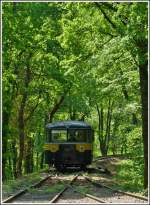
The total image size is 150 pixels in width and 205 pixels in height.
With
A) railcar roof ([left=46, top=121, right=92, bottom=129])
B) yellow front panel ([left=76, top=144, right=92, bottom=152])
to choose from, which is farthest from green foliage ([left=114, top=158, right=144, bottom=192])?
railcar roof ([left=46, top=121, right=92, bottom=129])

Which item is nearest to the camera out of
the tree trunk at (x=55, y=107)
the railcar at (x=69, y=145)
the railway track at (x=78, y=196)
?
the railway track at (x=78, y=196)

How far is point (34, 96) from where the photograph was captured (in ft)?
133

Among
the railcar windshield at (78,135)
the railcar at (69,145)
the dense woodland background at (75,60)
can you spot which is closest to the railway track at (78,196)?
the dense woodland background at (75,60)

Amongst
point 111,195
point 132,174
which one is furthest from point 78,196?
point 132,174

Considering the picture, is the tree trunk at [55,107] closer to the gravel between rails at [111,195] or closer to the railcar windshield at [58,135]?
the railcar windshield at [58,135]

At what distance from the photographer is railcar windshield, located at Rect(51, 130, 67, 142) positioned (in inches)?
1145

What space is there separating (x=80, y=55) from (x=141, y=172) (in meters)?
5.85

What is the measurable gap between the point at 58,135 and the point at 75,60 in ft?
29.1

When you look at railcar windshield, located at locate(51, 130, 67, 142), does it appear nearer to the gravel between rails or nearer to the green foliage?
the green foliage

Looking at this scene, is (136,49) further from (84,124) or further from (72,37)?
(84,124)

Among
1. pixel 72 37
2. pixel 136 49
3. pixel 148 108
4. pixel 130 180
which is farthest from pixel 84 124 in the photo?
pixel 136 49

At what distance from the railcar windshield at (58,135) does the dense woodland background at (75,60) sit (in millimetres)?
2288

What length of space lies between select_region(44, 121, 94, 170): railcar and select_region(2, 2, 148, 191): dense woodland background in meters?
2.17

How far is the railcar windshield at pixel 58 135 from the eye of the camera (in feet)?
95.4
